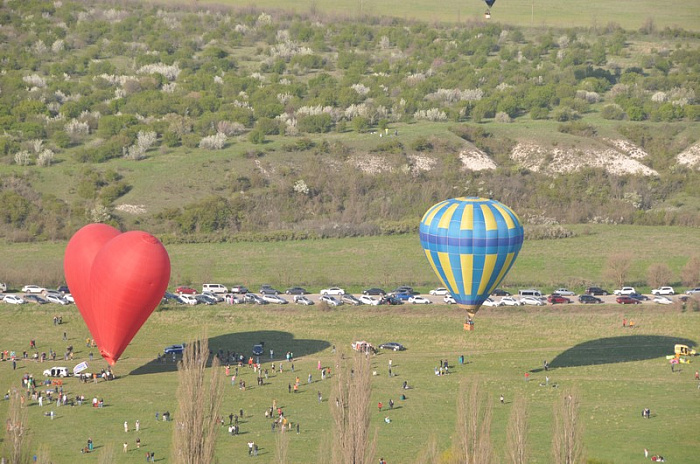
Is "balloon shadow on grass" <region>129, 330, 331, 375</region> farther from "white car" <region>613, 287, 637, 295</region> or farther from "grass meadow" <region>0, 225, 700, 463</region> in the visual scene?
"white car" <region>613, 287, 637, 295</region>

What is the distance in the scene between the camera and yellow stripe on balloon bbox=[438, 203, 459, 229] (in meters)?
74.9

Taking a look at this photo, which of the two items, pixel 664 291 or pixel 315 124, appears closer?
pixel 664 291

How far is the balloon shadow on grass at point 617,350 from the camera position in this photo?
3009 inches

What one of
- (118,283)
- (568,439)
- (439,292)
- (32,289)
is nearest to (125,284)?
(118,283)

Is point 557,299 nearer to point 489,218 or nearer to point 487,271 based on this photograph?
point 487,271

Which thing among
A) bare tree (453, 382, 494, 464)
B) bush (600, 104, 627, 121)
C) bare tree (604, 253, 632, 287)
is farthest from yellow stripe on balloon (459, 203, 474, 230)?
bush (600, 104, 627, 121)

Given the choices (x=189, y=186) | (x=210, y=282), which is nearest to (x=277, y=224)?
(x=189, y=186)

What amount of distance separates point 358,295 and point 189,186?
35936 mm

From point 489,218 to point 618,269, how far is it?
24665 millimetres

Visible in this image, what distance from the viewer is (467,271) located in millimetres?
74688

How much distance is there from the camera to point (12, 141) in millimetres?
133500

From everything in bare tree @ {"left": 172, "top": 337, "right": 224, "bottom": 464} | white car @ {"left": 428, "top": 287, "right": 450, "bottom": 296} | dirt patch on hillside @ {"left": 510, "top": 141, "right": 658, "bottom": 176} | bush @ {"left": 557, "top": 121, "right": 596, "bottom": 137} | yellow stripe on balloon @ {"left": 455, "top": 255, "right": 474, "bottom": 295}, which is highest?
bush @ {"left": 557, "top": 121, "right": 596, "bottom": 137}

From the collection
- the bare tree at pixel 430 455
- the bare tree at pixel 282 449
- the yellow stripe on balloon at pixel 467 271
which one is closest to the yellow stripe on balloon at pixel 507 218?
the yellow stripe on balloon at pixel 467 271

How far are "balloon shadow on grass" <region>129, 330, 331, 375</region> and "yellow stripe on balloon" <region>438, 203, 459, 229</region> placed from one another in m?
9.95
